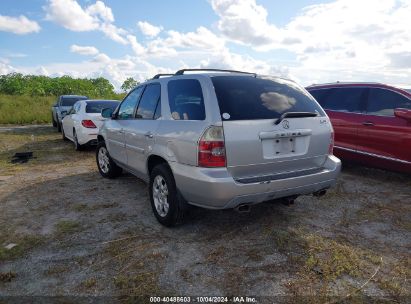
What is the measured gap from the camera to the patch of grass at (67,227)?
4254 millimetres

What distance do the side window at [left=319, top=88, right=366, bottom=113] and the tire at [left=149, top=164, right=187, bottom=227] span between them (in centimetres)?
417

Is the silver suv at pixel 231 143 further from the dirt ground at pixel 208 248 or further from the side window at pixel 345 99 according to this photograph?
the side window at pixel 345 99

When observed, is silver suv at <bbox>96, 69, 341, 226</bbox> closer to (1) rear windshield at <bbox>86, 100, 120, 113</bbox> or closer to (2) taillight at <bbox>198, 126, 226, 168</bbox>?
(2) taillight at <bbox>198, 126, 226, 168</bbox>

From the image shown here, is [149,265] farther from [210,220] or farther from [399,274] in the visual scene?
[399,274]

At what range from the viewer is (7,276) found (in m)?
3.23

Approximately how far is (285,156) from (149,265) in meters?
1.74

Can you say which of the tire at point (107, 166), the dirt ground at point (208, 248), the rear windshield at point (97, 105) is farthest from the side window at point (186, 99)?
the rear windshield at point (97, 105)

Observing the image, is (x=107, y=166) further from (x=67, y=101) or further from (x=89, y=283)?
(x=67, y=101)

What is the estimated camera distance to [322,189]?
414 centimetres

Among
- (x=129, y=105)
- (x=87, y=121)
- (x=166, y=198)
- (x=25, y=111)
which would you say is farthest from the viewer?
(x=25, y=111)

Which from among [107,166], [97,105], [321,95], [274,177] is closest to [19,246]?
[274,177]

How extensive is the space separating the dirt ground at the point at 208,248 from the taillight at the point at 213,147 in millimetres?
928

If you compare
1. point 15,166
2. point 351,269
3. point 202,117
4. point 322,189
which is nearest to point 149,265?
point 202,117

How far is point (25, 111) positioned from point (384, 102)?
23.1 meters
